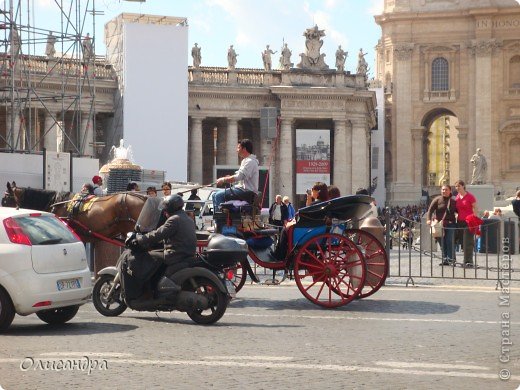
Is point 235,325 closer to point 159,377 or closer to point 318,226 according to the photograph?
point 318,226

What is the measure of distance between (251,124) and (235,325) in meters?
59.0

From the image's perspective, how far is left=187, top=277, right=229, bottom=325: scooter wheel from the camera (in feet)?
48.9

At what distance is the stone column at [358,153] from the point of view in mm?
71625

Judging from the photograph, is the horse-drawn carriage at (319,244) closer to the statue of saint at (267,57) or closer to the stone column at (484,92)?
the statue of saint at (267,57)

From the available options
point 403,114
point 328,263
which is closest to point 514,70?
point 403,114

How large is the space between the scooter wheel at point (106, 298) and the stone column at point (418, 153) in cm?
8186

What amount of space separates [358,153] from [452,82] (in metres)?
27.8

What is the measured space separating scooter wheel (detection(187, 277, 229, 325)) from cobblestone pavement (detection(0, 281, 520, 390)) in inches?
6.0

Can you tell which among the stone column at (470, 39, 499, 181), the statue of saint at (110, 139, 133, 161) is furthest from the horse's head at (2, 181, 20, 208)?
the stone column at (470, 39, 499, 181)

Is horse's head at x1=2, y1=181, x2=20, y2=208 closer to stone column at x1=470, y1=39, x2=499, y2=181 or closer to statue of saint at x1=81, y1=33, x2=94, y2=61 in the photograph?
statue of saint at x1=81, y1=33, x2=94, y2=61

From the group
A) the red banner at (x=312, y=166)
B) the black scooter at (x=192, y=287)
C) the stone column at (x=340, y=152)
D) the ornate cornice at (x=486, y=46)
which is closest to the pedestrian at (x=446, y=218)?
the black scooter at (x=192, y=287)

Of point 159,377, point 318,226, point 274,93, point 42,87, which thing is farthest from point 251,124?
point 159,377

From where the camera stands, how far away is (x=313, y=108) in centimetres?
7081

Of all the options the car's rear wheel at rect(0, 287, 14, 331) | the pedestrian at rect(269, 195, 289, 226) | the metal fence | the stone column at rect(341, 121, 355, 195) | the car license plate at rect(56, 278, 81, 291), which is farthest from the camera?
the stone column at rect(341, 121, 355, 195)
